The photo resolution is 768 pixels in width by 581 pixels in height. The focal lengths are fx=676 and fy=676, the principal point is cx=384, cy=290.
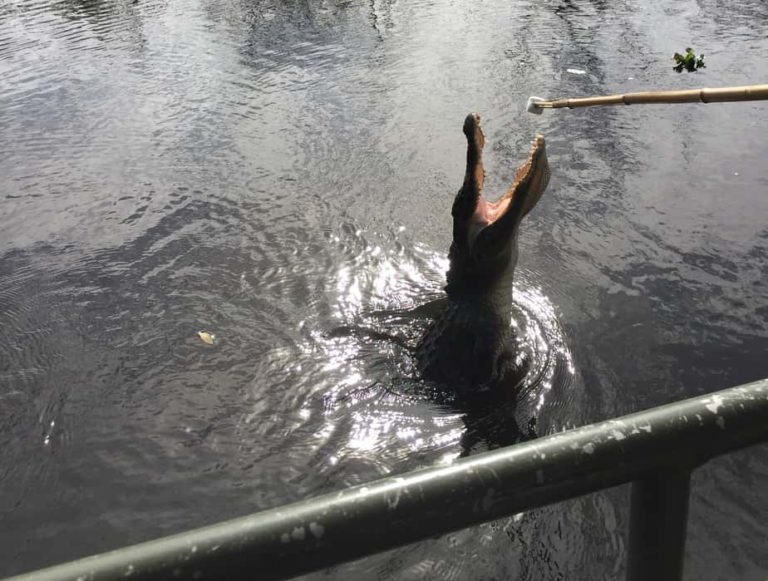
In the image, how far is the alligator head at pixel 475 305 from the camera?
3674mm

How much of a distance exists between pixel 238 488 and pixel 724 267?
359 cm

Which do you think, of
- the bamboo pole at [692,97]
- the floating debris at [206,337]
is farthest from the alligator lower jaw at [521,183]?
the floating debris at [206,337]

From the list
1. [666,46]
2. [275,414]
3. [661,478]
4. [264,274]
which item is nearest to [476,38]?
[666,46]

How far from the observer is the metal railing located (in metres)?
0.80

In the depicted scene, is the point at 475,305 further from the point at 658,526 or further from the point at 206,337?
the point at 658,526

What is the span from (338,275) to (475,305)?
1.41 m

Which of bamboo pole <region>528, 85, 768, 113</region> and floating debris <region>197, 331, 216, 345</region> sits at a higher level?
bamboo pole <region>528, 85, 768, 113</region>

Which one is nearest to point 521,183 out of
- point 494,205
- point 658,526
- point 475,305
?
point 494,205

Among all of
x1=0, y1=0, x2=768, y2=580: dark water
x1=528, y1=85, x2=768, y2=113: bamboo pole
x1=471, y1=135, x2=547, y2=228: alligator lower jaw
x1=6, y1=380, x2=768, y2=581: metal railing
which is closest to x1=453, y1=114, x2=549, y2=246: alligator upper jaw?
x1=471, y1=135, x2=547, y2=228: alligator lower jaw

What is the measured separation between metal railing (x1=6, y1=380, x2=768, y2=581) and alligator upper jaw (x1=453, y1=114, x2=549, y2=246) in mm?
2482

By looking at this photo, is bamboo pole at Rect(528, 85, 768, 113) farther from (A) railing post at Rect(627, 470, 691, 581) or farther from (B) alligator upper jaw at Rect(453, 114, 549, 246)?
(A) railing post at Rect(627, 470, 691, 581)

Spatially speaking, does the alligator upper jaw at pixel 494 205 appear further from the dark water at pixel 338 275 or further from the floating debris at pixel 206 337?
the floating debris at pixel 206 337

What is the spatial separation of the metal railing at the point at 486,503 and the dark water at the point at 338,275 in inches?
83.3

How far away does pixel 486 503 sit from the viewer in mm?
868
